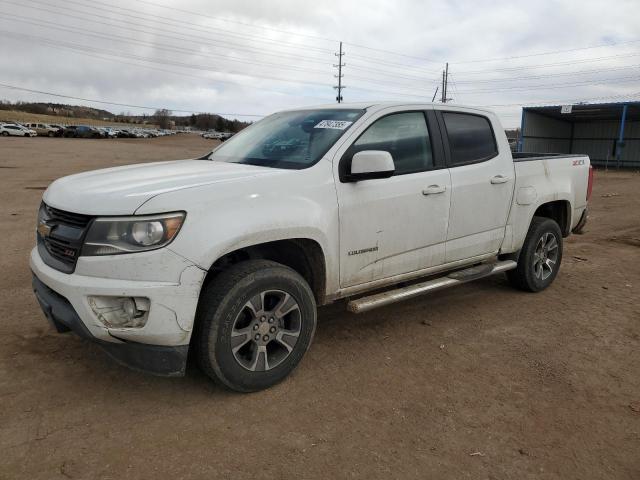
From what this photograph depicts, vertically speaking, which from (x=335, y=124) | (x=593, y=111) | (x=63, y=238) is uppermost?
(x=593, y=111)

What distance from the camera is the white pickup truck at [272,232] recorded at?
2768mm

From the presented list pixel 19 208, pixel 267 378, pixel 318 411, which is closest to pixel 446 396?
pixel 318 411

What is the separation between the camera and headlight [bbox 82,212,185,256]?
8.99ft

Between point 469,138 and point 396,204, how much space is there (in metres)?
1.28

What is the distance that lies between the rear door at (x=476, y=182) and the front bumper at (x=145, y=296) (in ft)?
7.76

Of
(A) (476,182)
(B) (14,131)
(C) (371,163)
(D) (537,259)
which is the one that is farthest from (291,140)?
(B) (14,131)

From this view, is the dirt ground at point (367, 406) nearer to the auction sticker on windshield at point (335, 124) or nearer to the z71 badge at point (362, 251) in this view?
Answer: the z71 badge at point (362, 251)

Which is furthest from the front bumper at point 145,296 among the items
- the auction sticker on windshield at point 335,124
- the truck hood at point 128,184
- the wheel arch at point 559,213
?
the wheel arch at point 559,213

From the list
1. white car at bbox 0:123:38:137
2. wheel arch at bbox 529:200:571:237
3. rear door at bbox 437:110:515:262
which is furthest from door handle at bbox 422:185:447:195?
white car at bbox 0:123:38:137

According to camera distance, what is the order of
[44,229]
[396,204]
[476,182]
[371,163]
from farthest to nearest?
[476,182]
[396,204]
[371,163]
[44,229]

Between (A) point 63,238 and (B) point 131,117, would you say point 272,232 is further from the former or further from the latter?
(B) point 131,117

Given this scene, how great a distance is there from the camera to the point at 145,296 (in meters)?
2.71

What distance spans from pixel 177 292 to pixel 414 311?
2.61 m

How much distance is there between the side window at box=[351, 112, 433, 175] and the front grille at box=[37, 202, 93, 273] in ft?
6.19
